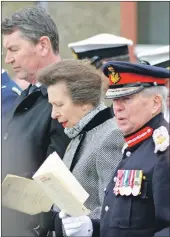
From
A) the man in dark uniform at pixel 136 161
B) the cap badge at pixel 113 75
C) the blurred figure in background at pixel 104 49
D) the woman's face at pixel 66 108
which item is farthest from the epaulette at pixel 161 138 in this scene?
the blurred figure in background at pixel 104 49

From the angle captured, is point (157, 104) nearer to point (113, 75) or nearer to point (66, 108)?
point (113, 75)

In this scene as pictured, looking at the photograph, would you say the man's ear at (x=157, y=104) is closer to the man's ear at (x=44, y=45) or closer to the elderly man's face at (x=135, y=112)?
the elderly man's face at (x=135, y=112)

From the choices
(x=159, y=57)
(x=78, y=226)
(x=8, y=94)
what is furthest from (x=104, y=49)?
(x=78, y=226)

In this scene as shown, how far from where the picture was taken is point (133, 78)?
4.07m

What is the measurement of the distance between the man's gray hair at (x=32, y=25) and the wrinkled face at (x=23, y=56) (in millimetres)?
32

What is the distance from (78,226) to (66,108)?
772 millimetres

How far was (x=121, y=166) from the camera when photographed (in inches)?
159

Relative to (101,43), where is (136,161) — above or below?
above

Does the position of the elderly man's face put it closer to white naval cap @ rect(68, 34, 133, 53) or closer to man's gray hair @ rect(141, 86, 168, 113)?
man's gray hair @ rect(141, 86, 168, 113)

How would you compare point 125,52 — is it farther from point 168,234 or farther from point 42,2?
point 168,234

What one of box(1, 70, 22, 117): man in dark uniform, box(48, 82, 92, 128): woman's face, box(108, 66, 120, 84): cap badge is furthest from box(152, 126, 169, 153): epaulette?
box(1, 70, 22, 117): man in dark uniform

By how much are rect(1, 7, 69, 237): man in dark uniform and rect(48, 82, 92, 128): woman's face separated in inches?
12.7

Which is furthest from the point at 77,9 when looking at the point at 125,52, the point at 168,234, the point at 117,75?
the point at 168,234

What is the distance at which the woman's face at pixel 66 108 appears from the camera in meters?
4.62
